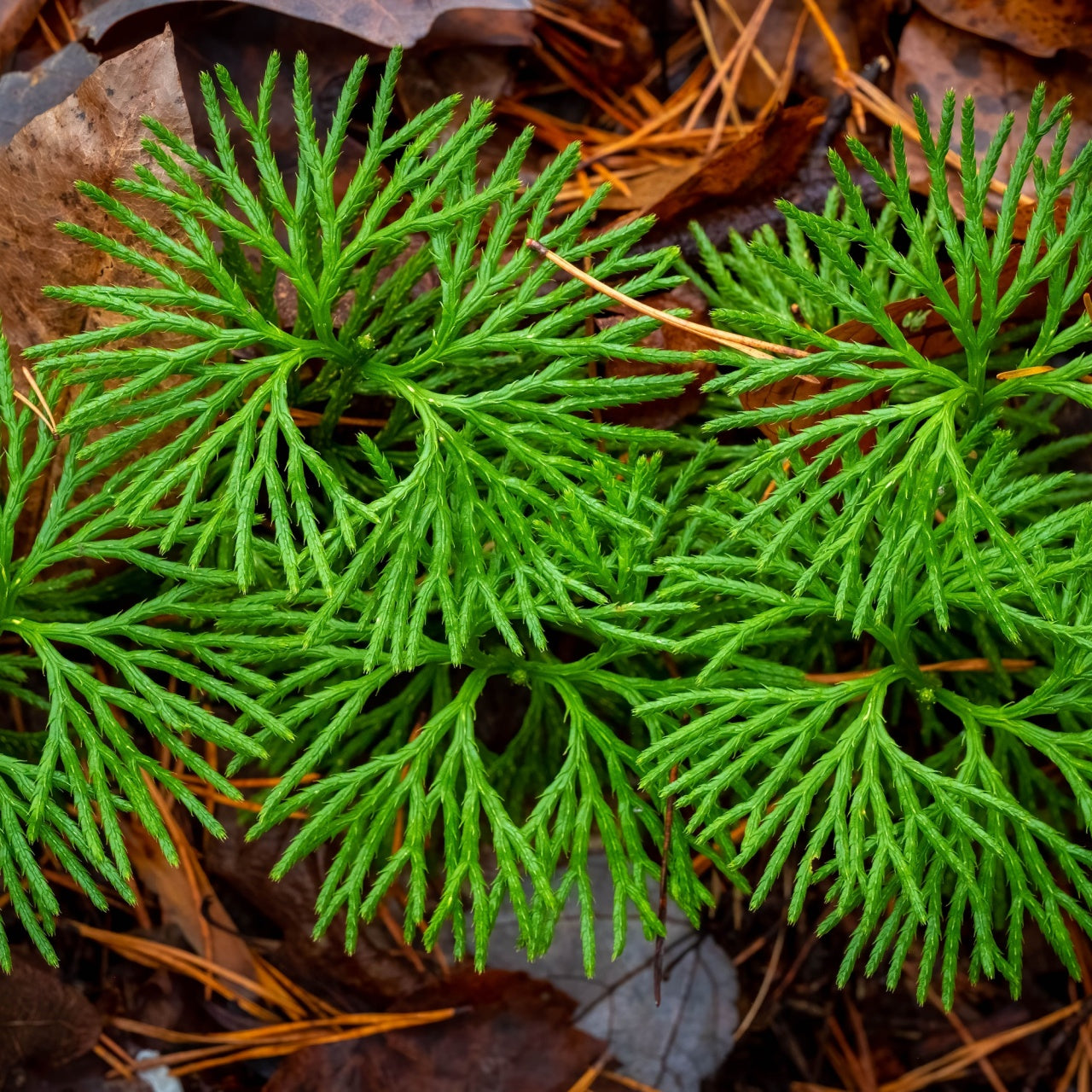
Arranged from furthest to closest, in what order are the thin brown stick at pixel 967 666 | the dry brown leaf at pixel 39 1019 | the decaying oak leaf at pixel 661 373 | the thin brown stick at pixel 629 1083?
the thin brown stick at pixel 629 1083, the dry brown leaf at pixel 39 1019, the decaying oak leaf at pixel 661 373, the thin brown stick at pixel 967 666

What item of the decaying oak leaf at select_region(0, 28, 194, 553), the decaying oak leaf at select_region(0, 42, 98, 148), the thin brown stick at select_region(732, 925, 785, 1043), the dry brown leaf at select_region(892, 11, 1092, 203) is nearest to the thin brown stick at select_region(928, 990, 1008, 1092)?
the thin brown stick at select_region(732, 925, 785, 1043)

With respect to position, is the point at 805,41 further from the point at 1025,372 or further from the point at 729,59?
the point at 1025,372

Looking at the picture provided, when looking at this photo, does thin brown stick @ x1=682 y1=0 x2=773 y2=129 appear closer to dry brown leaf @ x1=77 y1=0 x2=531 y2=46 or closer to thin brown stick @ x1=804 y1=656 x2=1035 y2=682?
dry brown leaf @ x1=77 y1=0 x2=531 y2=46

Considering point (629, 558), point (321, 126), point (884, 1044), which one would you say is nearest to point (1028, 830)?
point (629, 558)

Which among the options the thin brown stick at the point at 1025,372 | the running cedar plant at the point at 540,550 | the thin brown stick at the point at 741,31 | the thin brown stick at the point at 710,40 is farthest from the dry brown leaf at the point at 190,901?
the thin brown stick at the point at 741,31

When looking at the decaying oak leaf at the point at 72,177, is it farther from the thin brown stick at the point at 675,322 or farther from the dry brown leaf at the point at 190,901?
the dry brown leaf at the point at 190,901

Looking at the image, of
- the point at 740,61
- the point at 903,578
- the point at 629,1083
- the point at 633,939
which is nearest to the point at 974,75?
the point at 740,61
